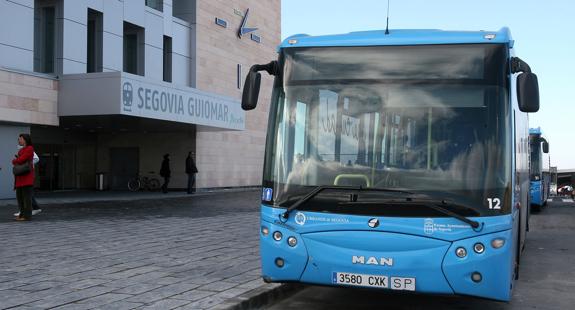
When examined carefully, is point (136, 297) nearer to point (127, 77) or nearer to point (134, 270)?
point (134, 270)

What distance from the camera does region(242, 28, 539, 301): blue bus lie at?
17.4 ft

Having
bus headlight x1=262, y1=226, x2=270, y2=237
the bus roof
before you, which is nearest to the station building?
the bus roof

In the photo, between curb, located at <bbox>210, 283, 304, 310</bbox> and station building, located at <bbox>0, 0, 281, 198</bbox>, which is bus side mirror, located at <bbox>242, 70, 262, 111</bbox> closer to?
curb, located at <bbox>210, 283, 304, 310</bbox>

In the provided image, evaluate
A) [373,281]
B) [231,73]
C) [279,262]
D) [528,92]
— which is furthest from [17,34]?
[528,92]

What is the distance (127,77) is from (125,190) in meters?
9.76

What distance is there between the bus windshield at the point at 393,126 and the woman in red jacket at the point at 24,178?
8.20 m

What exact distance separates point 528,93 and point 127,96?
17306 mm

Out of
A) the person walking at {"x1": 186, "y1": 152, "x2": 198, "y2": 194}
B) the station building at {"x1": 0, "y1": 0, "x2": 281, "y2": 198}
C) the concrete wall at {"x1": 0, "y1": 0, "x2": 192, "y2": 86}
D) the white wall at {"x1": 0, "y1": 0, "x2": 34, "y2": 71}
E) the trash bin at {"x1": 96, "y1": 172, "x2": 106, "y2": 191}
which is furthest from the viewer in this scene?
the trash bin at {"x1": 96, "y1": 172, "x2": 106, "y2": 191}

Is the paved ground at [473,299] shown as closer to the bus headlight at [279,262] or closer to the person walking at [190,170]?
the bus headlight at [279,262]

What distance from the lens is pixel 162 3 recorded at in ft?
90.6

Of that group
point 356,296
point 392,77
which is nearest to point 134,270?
point 356,296

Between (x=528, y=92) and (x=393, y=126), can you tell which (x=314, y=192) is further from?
(x=528, y=92)

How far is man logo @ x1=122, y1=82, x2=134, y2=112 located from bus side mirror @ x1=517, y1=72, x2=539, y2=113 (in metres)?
17.0

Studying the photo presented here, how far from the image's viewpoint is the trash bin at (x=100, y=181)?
1170 inches
